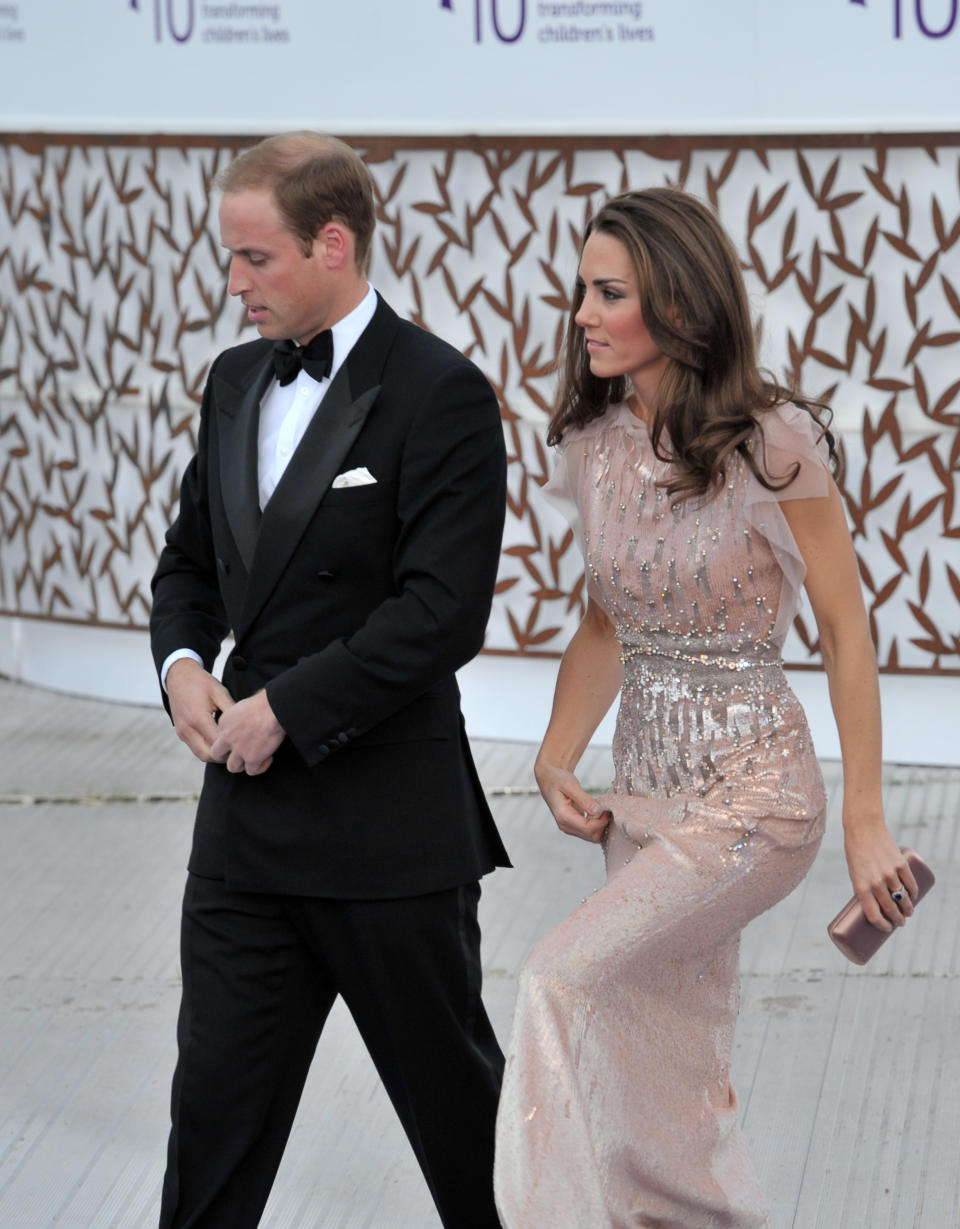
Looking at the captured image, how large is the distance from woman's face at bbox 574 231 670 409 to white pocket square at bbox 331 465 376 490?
0.37 meters

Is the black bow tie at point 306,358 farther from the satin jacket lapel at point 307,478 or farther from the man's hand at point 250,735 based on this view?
the man's hand at point 250,735

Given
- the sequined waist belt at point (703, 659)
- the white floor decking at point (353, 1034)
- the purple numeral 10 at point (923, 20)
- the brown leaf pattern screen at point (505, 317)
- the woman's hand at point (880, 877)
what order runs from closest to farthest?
the woman's hand at point (880, 877)
the sequined waist belt at point (703, 659)
the white floor decking at point (353, 1034)
the purple numeral 10 at point (923, 20)
the brown leaf pattern screen at point (505, 317)

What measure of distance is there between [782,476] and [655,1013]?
2.59ft

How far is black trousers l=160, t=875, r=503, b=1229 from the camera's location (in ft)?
9.05

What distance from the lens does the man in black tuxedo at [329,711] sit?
8.70 feet

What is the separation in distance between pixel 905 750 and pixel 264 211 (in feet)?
12.1

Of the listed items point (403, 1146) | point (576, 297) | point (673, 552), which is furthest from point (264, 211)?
point (403, 1146)

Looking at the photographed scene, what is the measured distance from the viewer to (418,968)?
276 cm

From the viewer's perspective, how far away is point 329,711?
2.63 meters

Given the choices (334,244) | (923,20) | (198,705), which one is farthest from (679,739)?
(923,20)

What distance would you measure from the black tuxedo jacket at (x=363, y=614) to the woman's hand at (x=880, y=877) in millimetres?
547

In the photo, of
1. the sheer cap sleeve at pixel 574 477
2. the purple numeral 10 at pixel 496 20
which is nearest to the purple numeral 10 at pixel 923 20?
the purple numeral 10 at pixel 496 20

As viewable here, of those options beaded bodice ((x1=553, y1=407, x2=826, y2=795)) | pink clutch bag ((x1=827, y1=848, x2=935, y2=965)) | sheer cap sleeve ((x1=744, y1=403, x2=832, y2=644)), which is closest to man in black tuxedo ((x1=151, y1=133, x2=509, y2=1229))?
beaded bodice ((x1=553, y1=407, x2=826, y2=795))

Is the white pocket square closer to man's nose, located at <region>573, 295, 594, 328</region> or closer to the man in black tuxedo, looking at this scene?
the man in black tuxedo
